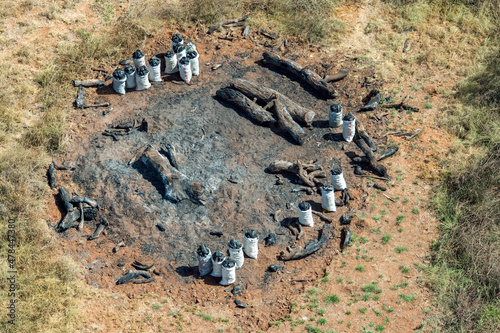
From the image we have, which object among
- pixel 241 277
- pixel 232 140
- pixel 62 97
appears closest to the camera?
pixel 241 277

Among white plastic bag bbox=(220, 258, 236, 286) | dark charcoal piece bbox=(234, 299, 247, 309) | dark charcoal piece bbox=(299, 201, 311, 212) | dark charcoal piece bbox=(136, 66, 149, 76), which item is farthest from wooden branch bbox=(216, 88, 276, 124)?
dark charcoal piece bbox=(234, 299, 247, 309)

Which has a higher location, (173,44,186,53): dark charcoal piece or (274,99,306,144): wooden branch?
(173,44,186,53): dark charcoal piece

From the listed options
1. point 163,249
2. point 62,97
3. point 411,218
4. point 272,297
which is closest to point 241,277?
point 272,297

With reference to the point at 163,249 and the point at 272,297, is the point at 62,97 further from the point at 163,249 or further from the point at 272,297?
the point at 272,297

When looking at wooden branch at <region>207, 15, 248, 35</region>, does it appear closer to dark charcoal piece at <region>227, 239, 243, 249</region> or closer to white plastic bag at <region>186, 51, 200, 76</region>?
white plastic bag at <region>186, 51, 200, 76</region>

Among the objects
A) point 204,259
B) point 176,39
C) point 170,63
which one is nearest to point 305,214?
point 204,259

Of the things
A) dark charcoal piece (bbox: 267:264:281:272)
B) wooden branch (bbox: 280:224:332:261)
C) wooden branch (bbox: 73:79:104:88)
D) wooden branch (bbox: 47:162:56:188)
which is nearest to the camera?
dark charcoal piece (bbox: 267:264:281:272)
